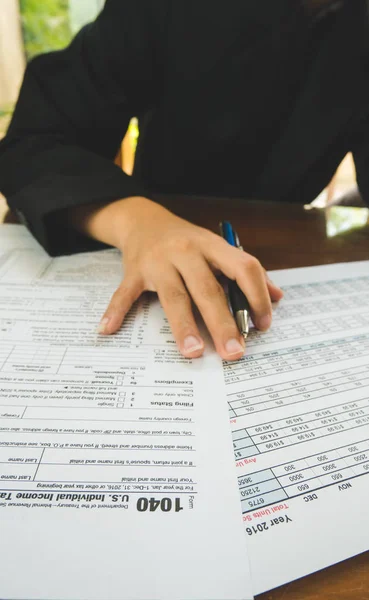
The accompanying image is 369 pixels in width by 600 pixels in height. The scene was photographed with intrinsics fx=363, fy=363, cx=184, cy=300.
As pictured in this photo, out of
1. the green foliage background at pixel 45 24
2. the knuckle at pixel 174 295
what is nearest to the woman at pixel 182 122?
the knuckle at pixel 174 295

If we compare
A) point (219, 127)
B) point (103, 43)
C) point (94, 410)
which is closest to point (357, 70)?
point (219, 127)

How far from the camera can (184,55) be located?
0.61 metres

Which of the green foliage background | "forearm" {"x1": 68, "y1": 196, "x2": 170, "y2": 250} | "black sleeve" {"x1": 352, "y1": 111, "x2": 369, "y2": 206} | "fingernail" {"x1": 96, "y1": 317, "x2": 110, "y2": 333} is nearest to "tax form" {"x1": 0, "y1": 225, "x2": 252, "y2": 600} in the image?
"fingernail" {"x1": 96, "y1": 317, "x2": 110, "y2": 333}

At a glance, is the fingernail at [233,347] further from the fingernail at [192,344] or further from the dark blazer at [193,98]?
the dark blazer at [193,98]

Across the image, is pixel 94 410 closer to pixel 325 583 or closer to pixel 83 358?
pixel 83 358

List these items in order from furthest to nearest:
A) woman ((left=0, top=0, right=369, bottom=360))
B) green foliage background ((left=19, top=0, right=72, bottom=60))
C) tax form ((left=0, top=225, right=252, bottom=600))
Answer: green foliage background ((left=19, top=0, right=72, bottom=60))
woman ((left=0, top=0, right=369, bottom=360))
tax form ((left=0, top=225, right=252, bottom=600))

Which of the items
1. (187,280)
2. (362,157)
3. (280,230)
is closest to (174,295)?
(187,280)

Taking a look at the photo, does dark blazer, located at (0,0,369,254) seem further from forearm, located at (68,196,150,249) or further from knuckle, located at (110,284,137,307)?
knuckle, located at (110,284,137,307)

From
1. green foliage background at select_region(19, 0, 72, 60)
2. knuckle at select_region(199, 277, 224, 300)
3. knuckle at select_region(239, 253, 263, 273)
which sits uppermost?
green foliage background at select_region(19, 0, 72, 60)

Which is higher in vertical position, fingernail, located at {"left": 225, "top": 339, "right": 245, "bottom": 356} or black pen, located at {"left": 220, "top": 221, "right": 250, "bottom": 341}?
black pen, located at {"left": 220, "top": 221, "right": 250, "bottom": 341}

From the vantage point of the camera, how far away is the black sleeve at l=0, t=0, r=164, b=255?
1.62 feet

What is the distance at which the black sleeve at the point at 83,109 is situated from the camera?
493 mm

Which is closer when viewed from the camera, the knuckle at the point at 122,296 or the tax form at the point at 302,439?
the tax form at the point at 302,439

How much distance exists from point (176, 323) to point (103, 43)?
1.70 feet
